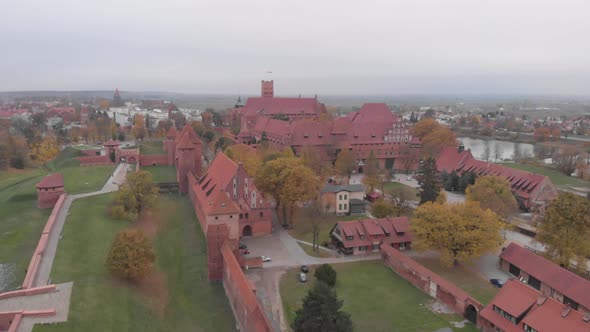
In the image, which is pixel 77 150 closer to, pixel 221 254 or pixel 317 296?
pixel 221 254

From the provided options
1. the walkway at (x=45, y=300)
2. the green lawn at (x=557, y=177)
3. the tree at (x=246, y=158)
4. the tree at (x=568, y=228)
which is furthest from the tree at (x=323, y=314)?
the green lawn at (x=557, y=177)

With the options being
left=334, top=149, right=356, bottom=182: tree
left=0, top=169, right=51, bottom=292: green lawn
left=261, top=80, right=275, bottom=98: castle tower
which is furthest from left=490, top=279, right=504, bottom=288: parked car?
left=261, top=80, right=275, bottom=98: castle tower

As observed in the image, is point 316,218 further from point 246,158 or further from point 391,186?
point 391,186

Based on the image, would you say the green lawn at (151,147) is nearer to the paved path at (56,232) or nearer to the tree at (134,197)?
the paved path at (56,232)

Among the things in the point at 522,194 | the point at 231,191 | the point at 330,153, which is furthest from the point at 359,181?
the point at 231,191

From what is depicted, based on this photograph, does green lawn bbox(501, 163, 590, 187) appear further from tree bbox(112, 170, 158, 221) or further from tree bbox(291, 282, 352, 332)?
tree bbox(112, 170, 158, 221)

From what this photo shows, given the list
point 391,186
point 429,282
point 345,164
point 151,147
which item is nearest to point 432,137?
point 391,186
